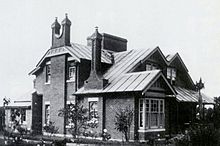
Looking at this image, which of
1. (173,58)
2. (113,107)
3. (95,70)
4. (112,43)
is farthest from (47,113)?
(173,58)

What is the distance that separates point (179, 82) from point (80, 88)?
9.46 m

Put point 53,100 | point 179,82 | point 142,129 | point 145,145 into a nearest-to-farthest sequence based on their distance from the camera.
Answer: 1. point 145,145
2. point 142,129
3. point 53,100
4. point 179,82

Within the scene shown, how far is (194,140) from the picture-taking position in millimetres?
10875

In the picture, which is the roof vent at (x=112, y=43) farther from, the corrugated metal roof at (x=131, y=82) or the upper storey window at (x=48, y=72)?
the corrugated metal roof at (x=131, y=82)

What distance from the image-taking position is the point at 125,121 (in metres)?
20.0

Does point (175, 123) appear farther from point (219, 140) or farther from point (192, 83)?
point (219, 140)

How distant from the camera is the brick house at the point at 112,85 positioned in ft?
70.3

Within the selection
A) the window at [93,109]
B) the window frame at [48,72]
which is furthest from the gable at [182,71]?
the window frame at [48,72]

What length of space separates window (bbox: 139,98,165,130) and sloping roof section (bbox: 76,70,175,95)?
104cm

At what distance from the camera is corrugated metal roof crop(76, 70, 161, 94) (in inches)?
819

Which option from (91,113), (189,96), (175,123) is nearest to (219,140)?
(91,113)

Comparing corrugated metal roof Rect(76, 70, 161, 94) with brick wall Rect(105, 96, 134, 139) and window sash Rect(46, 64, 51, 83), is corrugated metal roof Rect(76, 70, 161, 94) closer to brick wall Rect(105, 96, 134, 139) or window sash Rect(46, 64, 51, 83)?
brick wall Rect(105, 96, 134, 139)

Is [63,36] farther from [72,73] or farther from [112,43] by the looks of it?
[112,43]

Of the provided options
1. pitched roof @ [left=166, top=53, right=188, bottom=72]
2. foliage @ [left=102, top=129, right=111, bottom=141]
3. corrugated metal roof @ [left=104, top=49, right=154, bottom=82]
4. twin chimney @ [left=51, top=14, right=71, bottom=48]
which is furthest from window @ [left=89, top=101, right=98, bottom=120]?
pitched roof @ [left=166, top=53, right=188, bottom=72]
